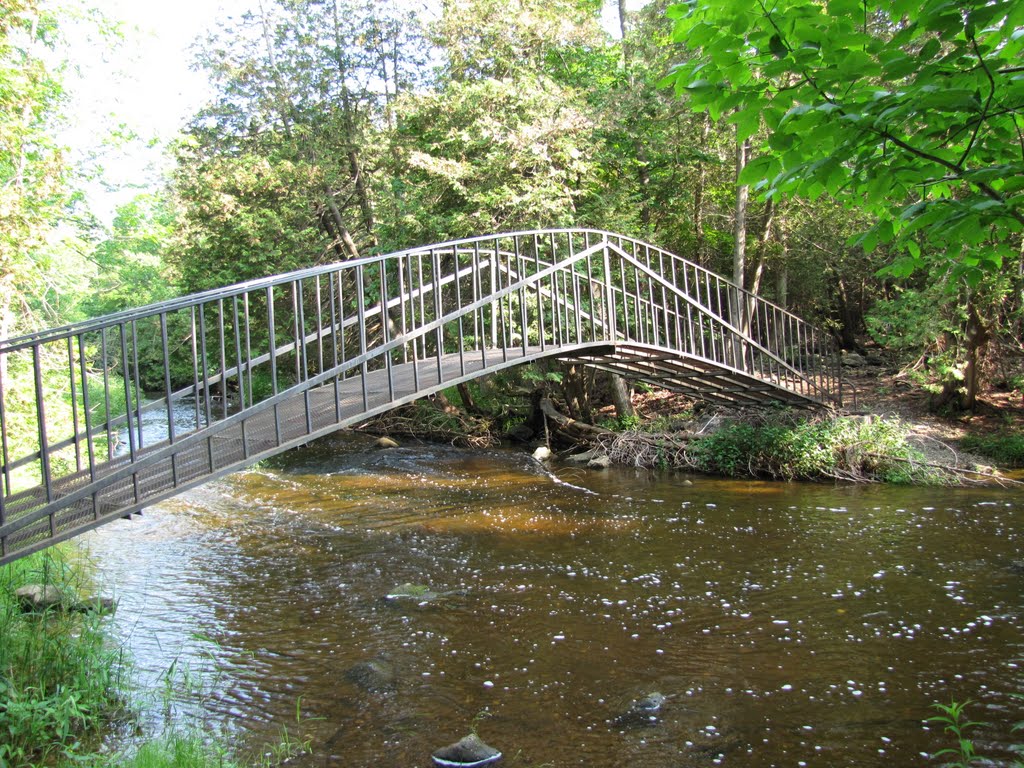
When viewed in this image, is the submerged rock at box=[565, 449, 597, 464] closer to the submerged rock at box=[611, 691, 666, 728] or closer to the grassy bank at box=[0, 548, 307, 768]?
the submerged rock at box=[611, 691, 666, 728]

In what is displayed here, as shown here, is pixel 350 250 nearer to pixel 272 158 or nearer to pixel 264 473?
pixel 272 158

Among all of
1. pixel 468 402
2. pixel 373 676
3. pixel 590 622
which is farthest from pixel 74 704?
pixel 468 402

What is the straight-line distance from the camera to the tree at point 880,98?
2.55 meters

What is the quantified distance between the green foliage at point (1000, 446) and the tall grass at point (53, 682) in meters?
13.4

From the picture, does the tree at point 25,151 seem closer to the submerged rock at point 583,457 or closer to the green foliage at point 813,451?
the submerged rock at point 583,457

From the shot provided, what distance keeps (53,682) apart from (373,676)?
2142mm

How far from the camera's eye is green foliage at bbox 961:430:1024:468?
12742 millimetres

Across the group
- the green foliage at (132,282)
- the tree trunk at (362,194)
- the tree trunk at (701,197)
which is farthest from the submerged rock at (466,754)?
the green foliage at (132,282)

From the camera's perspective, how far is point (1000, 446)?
513 inches

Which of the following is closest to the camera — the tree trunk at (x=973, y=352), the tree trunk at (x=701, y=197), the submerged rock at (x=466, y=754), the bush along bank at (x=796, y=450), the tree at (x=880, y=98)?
the tree at (x=880, y=98)

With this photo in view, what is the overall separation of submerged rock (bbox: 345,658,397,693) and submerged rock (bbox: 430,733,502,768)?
1045mm

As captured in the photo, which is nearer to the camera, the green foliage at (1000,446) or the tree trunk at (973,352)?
the green foliage at (1000,446)

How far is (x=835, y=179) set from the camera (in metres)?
2.96

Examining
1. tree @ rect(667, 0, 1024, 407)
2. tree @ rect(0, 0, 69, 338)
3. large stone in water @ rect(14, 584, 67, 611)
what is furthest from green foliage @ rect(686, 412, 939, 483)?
tree @ rect(0, 0, 69, 338)
